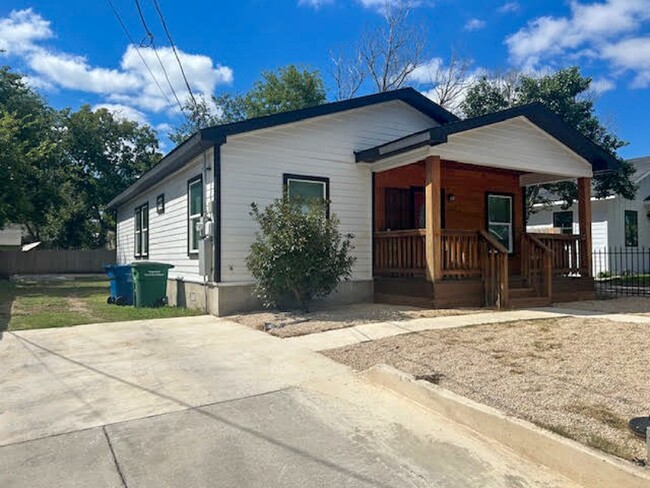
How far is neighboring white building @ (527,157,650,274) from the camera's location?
1975cm

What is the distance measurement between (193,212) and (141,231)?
6435 millimetres

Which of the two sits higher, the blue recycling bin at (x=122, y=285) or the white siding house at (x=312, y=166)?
the white siding house at (x=312, y=166)

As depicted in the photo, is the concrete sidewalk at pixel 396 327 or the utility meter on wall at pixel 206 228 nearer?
the concrete sidewalk at pixel 396 327

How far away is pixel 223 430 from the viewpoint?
11.9 ft

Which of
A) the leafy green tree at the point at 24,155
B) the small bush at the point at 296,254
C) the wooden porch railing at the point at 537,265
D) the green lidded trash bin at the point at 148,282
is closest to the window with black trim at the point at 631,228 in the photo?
the wooden porch railing at the point at 537,265

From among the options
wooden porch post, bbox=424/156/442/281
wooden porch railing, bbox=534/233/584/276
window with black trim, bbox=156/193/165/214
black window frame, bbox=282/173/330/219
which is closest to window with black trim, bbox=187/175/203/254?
black window frame, bbox=282/173/330/219

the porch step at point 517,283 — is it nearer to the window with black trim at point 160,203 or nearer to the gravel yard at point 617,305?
the gravel yard at point 617,305

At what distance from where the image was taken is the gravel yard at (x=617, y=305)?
897 cm

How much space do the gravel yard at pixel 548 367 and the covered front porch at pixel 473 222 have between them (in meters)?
2.22

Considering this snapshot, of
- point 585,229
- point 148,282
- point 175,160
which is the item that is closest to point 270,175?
point 175,160

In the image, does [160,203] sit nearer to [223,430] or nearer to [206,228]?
[206,228]

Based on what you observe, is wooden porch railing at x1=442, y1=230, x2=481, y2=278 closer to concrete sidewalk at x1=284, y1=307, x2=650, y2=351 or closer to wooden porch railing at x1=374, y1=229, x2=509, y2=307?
wooden porch railing at x1=374, y1=229, x2=509, y2=307

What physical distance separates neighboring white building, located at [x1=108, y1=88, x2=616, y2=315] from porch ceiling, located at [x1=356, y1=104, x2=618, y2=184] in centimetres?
2

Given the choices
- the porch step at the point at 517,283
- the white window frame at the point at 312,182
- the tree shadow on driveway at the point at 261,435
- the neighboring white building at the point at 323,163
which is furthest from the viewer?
the porch step at the point at 517,283
